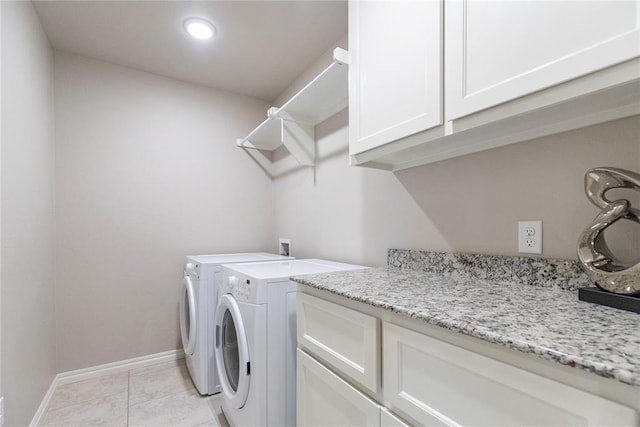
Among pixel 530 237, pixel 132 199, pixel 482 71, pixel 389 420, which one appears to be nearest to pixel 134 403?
pixel 132 199

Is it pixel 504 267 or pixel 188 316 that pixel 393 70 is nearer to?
pixel 504 267

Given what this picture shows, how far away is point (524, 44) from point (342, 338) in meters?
0.99

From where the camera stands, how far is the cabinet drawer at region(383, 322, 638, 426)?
0.49m

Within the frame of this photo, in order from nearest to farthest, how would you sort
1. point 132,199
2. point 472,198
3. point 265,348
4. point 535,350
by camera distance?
point 535,350 → point 472,198 → point 265,348 → point 132,199

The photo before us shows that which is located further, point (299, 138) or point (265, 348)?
point (299, 138)

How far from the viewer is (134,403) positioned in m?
1.91

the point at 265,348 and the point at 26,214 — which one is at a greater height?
the point at 26,214

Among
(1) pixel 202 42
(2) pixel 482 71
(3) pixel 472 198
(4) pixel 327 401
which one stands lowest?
(4) pixel 327 401

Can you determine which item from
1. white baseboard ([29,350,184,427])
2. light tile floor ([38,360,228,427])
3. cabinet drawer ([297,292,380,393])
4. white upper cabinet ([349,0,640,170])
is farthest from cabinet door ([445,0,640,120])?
white baseboard ([29,350,184,427])

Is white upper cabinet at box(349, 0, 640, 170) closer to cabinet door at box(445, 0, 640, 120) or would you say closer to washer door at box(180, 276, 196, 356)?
cabinet door at box(445, 0, 640, 120)

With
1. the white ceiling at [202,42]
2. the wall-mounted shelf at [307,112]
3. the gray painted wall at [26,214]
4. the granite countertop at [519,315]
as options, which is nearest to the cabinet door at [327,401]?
the granite countertop at [519,315]

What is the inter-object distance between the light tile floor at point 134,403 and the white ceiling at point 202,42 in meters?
2.37

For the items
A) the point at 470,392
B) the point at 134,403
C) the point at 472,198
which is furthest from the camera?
the point at 134,403

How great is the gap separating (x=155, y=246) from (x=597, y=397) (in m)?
2.68
